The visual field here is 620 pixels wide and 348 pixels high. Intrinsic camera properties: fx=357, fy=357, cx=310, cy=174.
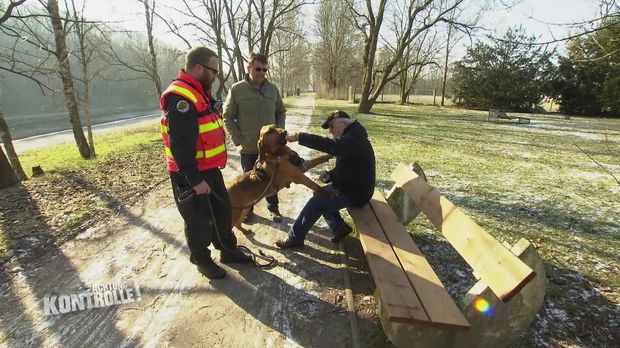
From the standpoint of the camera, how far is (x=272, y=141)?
3984 mm

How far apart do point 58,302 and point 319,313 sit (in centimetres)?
239

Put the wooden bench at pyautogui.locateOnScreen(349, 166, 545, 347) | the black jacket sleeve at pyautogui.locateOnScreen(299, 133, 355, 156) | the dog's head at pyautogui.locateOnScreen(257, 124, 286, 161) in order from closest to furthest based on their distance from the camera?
1. the wooden bench at pyautogui.locateOnScreen(349, 166, 545, 347)
2. the black jacket sleeve at pyautogui.locateOnScreen(299, 133, 355, 156)
3. the dog's head at pyautogui.locateOnScreen(257, 124, 286, 161)

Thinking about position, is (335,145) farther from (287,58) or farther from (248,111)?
(287,58)

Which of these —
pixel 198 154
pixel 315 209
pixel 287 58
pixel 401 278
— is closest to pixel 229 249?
pixel 315 209

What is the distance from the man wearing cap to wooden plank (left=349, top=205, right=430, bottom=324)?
313 millimetres

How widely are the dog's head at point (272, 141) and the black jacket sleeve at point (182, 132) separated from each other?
3.53ft

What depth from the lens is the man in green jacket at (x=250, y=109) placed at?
459 cm

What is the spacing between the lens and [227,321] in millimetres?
3062

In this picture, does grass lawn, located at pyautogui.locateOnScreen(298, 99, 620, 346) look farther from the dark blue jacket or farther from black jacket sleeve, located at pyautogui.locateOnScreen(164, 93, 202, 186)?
black jacket sleeve, located at pyautogui.locateOnScreen(164, 93, 202, 186)

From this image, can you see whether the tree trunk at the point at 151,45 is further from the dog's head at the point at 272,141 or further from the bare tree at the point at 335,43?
the bare tree at the point at 335,43

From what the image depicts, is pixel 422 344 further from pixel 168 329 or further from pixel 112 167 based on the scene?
pixel 112 167

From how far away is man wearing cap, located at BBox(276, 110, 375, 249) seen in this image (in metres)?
3.84

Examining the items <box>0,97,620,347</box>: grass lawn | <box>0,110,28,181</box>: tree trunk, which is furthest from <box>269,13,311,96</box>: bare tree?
<box>0,110,28,181</box>: tree trunk

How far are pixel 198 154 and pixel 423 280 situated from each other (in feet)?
7.24
